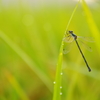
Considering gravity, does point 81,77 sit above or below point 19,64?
below

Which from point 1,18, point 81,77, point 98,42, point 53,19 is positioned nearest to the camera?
point 98,42

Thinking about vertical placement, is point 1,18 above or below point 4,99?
above

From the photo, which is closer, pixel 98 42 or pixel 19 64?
pixel 98 42

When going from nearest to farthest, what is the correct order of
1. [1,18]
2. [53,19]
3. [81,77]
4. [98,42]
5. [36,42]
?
[98,42]
[81,77]
[36,42]
[1,18]
[53,19]

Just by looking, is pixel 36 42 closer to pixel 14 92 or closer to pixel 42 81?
pixel 42 81

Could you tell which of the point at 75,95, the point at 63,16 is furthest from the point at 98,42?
the point at 63,16

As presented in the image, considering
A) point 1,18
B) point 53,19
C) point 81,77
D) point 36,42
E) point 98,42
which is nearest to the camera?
point 98,42

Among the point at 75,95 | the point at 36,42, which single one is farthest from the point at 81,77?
the point at 36,42

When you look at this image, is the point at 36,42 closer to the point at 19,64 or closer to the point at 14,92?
the point at 19,64

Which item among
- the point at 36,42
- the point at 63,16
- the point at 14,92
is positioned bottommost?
the point at 14,92
